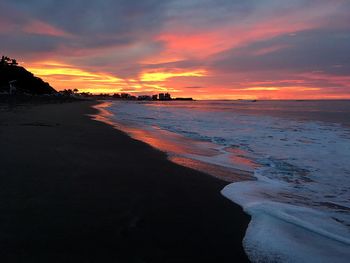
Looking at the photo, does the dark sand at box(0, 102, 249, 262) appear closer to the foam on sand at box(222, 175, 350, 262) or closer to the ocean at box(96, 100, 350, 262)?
the foam on sand at box(222, 175, 350, 262)

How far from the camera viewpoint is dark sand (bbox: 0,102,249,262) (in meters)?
3.56

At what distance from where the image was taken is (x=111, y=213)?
463 centimetres

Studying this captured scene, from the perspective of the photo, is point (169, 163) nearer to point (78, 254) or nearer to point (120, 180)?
point (120, 180)

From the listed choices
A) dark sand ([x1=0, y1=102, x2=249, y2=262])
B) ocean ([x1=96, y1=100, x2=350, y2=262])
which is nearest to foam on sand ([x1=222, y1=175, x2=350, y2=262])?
ocean ([x1=96, y1=100, x2=350, y2=262])

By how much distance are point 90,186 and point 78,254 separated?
2.49 m

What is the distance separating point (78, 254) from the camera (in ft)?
11.2

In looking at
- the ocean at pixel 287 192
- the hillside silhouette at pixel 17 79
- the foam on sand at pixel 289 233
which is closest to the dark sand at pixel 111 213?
the foam on sand at pixel 289 233

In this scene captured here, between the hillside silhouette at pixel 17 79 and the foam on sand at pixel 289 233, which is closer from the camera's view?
the foam on sand at pixel 289 233

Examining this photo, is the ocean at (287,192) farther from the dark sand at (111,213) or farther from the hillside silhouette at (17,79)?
the hillside silhouette at (17,79)

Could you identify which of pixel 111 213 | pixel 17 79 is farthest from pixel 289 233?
pixel 17 79

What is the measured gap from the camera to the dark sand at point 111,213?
356 centimetres

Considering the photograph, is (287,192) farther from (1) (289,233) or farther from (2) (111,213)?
(2) (111,213)

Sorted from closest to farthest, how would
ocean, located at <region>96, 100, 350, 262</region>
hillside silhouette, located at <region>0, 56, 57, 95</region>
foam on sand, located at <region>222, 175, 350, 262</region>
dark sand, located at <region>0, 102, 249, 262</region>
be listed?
dark sand, located at <region>0, 102, 249, 262</region> → foam on sand, located at <region>222, 175, 350, 262</region> → ocean, located at <region>96, 100, 350, 262</region> → hillside silhouette, located at <region>0, 56, 57, 95</region>

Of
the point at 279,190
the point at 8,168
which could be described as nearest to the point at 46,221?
the point at 8,168
